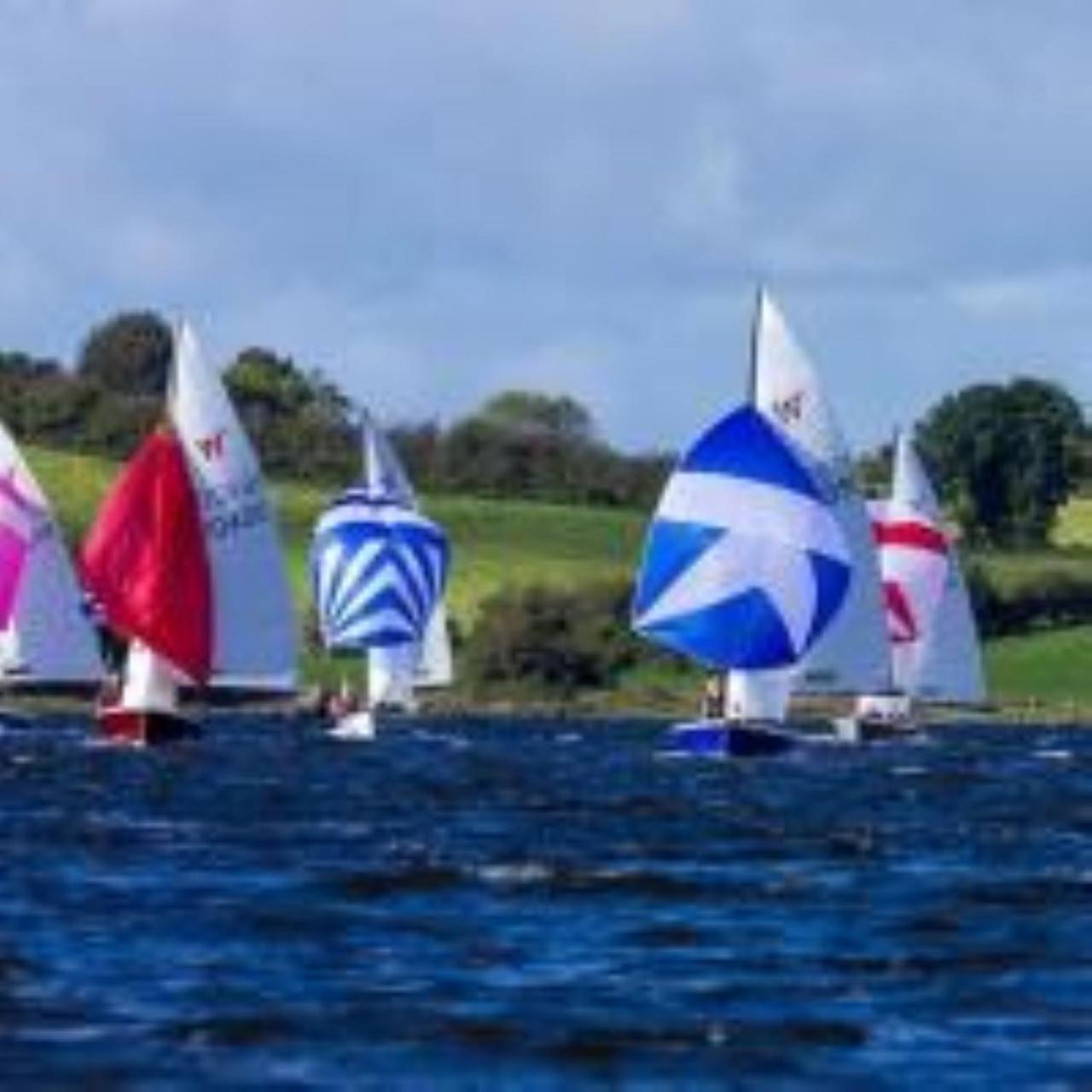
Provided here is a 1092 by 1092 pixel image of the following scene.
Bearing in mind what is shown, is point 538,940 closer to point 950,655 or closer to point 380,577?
point 380,577

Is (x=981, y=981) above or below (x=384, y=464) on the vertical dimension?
below

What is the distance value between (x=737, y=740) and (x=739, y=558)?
464 centimetres

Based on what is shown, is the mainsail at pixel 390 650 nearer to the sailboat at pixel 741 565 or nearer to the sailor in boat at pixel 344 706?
the sailor in boat at pixel 344 706

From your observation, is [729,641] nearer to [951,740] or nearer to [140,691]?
[140,691]

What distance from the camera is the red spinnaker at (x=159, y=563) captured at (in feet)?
432

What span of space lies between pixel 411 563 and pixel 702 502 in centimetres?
4304

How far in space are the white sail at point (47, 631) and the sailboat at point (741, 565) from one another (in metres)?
20.1

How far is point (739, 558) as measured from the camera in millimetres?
127062

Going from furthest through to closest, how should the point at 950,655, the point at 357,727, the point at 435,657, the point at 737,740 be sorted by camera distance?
the point at 435,657 → the point at 950,655 → the point at 357,727 → the point at 737,740

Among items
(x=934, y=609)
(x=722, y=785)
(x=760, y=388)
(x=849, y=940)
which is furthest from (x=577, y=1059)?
(x=934, y=609)

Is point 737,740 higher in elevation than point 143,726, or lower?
lower

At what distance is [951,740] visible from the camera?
589ft

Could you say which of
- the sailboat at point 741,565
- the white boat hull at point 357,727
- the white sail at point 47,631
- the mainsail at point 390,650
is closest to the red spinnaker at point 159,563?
the white sail at point 47,631

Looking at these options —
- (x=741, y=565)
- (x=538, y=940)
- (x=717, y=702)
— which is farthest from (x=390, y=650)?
(x=538, y=940)
